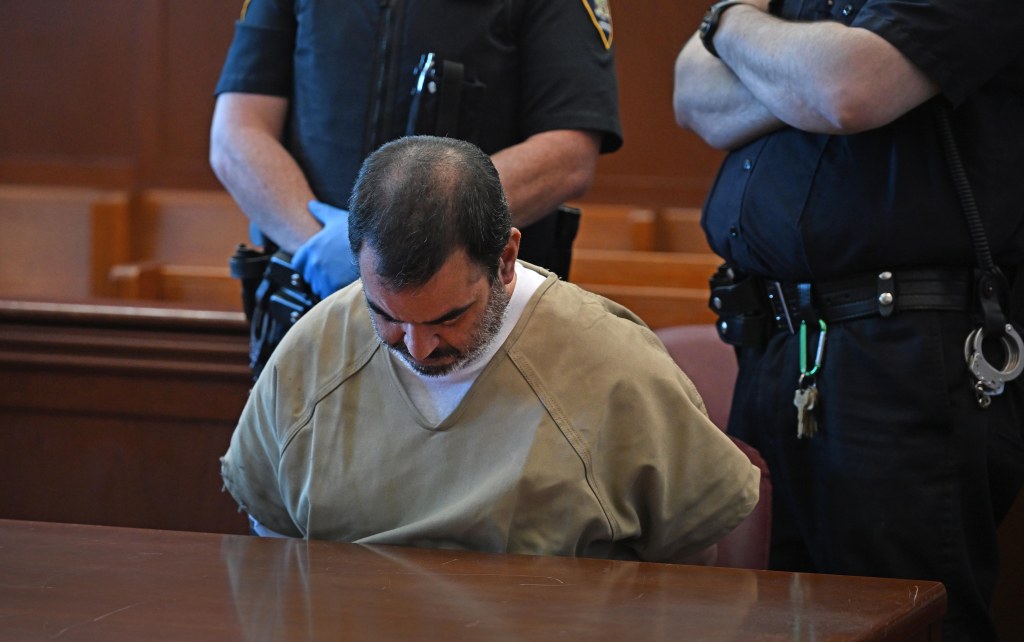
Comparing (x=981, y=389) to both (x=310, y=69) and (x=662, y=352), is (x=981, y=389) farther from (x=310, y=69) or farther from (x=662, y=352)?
(x=310, y=69)

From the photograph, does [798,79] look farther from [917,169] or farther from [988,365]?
[988,365]

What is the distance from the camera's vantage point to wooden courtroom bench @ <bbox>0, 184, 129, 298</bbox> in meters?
3.86

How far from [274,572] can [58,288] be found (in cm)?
287

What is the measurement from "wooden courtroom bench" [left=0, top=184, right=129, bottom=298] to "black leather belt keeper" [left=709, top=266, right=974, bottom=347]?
247 centimetres

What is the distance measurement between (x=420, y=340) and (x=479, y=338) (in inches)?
3.2

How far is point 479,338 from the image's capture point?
4.84 feet

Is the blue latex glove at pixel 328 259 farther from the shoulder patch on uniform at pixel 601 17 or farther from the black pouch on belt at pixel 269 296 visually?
the shoulder patch on uniform at pixel 601 17

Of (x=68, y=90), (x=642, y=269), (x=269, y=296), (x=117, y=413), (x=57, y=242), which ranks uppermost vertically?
(x=68, y=90)

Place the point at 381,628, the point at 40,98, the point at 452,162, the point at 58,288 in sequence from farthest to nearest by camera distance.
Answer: the point at 40,98 → the point at 58,288 → the point at 452,162 → the point at 381,628

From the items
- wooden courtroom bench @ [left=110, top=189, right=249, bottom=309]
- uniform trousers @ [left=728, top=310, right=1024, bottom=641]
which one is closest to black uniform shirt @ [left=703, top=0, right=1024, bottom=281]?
uniform trousers @ [left=728, top=310, right=1024, bottom=641]

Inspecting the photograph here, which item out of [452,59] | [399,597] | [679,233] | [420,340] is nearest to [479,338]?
[420,340]

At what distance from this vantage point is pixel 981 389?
1646mm

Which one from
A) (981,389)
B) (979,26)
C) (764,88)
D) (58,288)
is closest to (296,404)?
(764,88)

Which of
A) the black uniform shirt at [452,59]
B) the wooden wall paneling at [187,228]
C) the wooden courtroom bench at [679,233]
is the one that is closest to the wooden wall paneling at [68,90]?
the wooden wall paneling at [187,228]
